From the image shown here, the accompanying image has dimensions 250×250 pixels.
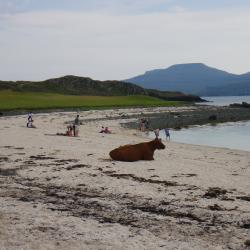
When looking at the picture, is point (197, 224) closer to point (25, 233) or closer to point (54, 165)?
point (25, 233)

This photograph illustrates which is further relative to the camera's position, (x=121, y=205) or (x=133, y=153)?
(x=133, y=153)

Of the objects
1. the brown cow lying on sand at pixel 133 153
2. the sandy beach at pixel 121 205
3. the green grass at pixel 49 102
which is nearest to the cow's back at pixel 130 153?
the brown cow lying on sand at pixel 133 153

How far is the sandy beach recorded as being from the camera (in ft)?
32.6

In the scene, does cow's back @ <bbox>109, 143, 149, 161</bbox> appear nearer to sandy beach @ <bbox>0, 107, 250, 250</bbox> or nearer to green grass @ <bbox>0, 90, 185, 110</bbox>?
sandy beach @ <bbox>0, 107, 250, 250</bbox>

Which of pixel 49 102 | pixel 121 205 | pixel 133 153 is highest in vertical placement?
pixel 49 102

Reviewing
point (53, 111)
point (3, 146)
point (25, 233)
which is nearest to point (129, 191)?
point (25, 233)

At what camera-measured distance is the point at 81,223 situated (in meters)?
11.1

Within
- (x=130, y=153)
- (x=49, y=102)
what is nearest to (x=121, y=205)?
(x=130, y=153)

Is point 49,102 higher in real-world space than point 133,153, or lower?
higher

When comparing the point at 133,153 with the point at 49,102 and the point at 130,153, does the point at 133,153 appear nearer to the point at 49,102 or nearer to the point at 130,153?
the point at 130,153

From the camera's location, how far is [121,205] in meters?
12.8

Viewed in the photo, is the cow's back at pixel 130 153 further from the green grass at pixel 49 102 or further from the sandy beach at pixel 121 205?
the green grass at pixel 49 102

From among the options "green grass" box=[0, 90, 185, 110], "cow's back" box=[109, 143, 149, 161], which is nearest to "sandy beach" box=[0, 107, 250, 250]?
"cow's back" box=[109, 143, 149, 161]

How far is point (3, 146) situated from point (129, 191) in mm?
14550
